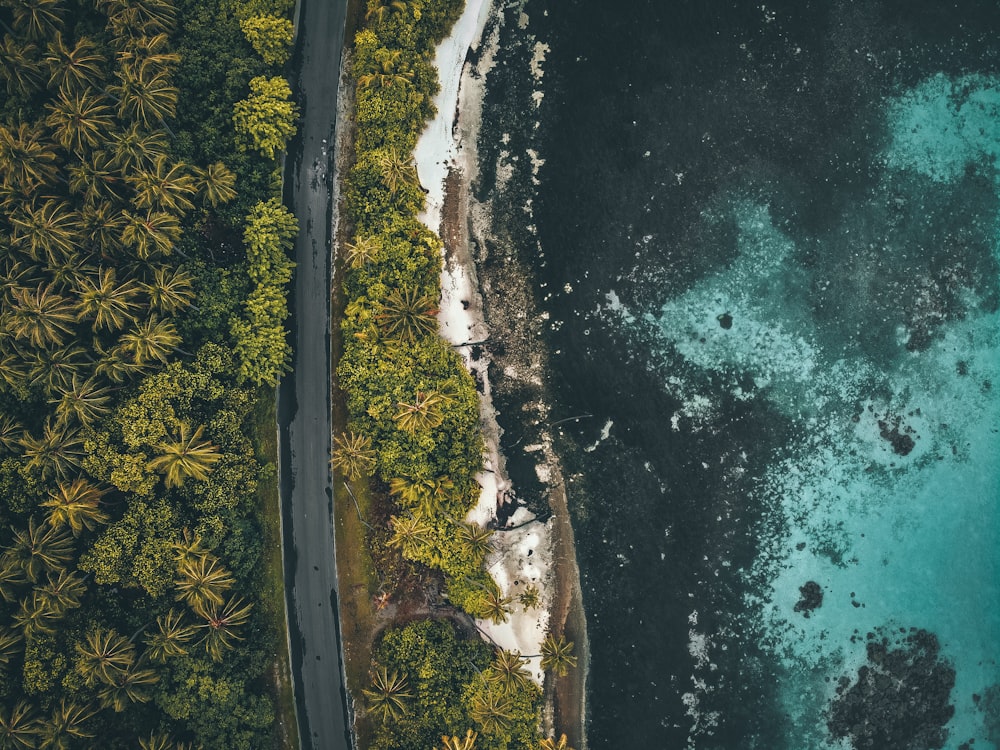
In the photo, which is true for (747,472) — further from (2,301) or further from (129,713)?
(2,301)

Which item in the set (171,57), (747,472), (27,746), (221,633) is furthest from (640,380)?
(27,746)

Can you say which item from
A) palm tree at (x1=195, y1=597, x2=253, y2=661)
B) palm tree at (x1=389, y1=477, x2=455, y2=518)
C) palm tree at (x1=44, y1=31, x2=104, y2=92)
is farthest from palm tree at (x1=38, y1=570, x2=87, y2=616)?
palm tree at (x1=44, y1=31, x2=104, y2=92)

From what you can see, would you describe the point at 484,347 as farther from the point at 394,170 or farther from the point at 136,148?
the point at 136,148

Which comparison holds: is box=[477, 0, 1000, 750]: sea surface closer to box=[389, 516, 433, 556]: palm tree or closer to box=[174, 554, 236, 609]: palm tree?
box=[389, 516, 433, 556]: palm tree

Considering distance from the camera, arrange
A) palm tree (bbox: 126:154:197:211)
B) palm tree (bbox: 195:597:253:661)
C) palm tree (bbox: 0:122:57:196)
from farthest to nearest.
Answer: palm tree (bbox: 195:597:253:661), palm tree (bbox: 126:154:197:211), palm tree (bbox: 0:122:57:196)

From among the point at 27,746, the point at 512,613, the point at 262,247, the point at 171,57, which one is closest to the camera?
the point at 27,746
